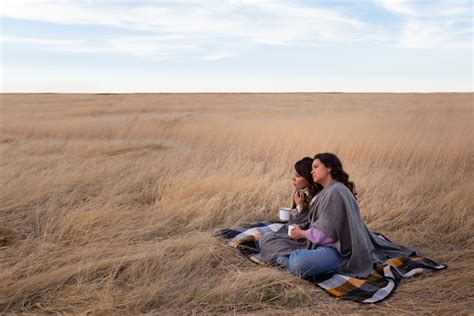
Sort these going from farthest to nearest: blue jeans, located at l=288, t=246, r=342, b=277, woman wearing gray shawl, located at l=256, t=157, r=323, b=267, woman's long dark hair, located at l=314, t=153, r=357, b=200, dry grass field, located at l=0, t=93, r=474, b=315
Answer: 1. woman wearing gray shawl, located at l=256, t=157, r=323, b=267
2. woman's long dark hair, located at l=314, t=153, r=357, b=200
3. blue jeans, located at l=288, t=246, r=342, b=277
4. dry grass field, located at l=0, t=93, r=474, b=315

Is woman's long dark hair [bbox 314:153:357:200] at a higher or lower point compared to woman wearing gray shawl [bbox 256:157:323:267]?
higher

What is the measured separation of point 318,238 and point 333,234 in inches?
4.7

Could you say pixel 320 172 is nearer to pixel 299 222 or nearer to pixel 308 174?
pixel 308 174

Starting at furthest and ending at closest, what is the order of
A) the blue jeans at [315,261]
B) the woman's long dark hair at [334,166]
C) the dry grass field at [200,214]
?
the woman's long dark hair at [334,166] < the blue jeans at [315,261] < the dry grass field at [200,214]

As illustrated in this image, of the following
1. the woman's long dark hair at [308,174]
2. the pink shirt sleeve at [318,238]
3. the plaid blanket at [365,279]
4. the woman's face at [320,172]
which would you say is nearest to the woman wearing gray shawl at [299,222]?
the woman's long dark hair at [308,174]

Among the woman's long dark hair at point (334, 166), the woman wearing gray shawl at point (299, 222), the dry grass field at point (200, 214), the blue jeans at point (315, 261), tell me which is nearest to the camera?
the dry grass field at point (200, 214)

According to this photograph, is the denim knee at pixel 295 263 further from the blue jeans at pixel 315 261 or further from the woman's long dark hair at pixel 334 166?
the woman's long dark hair at pixel 334 166

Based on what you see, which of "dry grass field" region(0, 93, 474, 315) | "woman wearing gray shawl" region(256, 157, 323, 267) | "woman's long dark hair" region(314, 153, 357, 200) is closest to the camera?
"dry grass field" region(0, 93, 474, 315)

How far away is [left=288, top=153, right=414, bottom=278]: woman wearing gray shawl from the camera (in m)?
3.78

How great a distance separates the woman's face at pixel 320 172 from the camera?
154 inches

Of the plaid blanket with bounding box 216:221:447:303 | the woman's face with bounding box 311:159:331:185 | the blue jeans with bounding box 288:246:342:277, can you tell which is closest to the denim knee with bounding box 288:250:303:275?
the blue jeans with bounding box 288:246:342:277

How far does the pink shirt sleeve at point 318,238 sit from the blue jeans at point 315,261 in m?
0.04

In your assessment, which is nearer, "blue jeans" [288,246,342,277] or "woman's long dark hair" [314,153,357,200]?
"blue jeans" [288,246,342,277]

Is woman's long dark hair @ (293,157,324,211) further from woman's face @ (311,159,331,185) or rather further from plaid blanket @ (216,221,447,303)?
plaid blanket @ (216,221,447,303)
